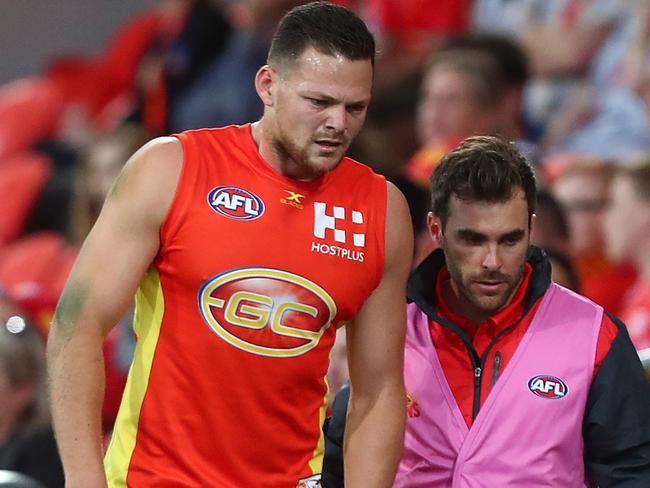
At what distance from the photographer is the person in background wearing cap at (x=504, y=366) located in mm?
2877

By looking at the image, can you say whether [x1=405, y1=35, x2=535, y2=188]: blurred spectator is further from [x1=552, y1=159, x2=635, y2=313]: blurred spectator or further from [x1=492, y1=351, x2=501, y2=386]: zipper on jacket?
[x1=492, y1=351, x2=501, y2=386]: zipper on jacket

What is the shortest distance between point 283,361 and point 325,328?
0.12m

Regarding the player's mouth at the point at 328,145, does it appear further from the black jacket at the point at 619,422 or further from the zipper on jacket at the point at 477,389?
the black jacket at the point at 619,422

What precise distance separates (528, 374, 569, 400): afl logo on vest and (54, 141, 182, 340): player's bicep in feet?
2.75

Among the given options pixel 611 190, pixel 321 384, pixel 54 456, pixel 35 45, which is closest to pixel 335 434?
pixel 321 384

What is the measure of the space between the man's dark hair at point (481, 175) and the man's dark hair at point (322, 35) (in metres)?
0.35

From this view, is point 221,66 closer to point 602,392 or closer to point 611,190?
point 611,190

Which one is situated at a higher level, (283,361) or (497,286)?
(497,286)

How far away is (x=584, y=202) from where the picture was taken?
5.39 m

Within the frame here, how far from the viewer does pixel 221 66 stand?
21.4 feet

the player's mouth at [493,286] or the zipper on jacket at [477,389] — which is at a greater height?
the player's mouth at [493,286]

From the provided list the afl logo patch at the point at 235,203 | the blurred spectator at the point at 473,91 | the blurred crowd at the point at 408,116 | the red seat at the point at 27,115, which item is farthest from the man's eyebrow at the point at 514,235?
the red seat at the point at 27,115

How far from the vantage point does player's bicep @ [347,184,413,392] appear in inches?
113

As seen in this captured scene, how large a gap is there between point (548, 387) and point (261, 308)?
A: 64cm
